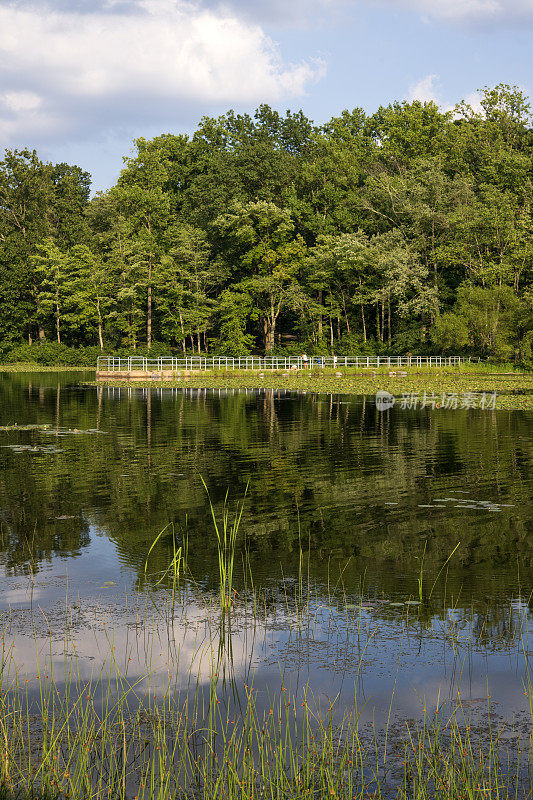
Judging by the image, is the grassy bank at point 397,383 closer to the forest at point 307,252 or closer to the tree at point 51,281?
the forest at point 307,252

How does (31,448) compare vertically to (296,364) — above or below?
below

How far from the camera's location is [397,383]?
2238 inches

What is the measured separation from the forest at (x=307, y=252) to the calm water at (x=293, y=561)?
180 ft

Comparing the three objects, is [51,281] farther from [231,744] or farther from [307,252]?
[231,744]

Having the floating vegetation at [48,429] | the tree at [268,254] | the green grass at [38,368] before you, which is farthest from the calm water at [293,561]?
the green grass at [38,368]

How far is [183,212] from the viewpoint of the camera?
10275 centimetres

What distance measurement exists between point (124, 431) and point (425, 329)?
57.1 m

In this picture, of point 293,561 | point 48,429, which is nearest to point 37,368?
point 48,429

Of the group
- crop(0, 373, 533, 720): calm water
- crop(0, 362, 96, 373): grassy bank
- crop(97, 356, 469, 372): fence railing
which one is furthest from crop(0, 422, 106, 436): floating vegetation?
crop(0, 362, 96, 373): grassy bank

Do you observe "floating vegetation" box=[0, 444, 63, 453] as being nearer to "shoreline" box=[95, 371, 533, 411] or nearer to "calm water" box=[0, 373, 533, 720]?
"calm water" box=[0, 373, 533, 720]

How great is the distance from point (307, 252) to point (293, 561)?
80.5 metres

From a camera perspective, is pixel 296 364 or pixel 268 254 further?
pixel 268 254

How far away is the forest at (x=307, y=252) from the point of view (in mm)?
78875

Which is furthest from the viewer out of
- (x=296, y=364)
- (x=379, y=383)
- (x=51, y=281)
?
(x=51, y=281)
